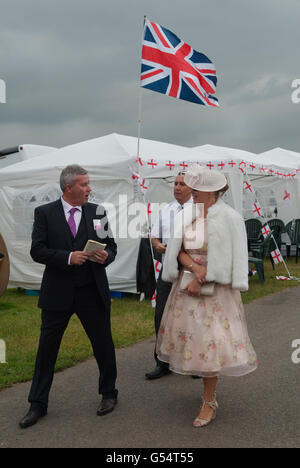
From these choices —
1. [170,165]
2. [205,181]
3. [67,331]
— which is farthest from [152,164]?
[205,181]

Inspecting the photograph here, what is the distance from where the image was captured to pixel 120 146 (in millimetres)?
9578

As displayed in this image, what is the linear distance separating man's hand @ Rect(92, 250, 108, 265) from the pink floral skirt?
66cm

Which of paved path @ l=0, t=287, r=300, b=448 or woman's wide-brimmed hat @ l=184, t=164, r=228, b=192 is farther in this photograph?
woman's wide-brimmed hat @ l=184, t=164, r=228, b=192

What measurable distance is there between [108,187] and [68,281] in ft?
18.5

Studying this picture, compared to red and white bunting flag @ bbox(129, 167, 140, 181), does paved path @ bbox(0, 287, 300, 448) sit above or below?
below

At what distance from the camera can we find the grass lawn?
5094 mm

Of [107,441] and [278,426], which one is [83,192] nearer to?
[107,441]

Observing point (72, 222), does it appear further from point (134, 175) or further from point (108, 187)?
point (108, 187)

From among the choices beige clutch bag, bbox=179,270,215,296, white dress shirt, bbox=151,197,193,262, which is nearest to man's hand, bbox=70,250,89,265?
beige clutch bag, bbox=179,270,215,296

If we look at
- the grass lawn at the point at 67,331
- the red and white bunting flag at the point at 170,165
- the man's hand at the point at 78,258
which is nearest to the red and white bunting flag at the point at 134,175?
the red and white bunting flag at the point at 170,165

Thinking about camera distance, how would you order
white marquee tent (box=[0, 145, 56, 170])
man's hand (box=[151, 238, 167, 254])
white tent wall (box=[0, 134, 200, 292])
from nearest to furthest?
man's hand (box=[151, 238, 167, 254]), white tent wall (box=[0, 134, 200, 292]), white marquee tent (box=[0, 145, 56, 170])

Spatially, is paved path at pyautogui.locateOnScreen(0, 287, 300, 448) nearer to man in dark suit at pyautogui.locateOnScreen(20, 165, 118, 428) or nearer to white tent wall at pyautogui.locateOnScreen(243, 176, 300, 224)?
man in dark suit at pyautogui.locateOnScreen(20, 165, 118, 428)

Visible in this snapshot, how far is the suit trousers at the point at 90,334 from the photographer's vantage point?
3725 mm

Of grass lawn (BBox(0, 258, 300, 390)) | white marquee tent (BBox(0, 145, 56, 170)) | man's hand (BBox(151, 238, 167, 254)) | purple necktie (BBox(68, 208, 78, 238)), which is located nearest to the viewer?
purple necktie (BBox(68, 208, 78, 238))
